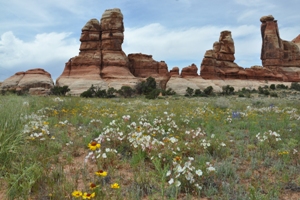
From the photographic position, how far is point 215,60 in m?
71.6

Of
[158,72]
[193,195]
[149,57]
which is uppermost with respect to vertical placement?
[149,57]

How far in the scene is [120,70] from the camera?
185ft

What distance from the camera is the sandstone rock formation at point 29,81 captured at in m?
53.1

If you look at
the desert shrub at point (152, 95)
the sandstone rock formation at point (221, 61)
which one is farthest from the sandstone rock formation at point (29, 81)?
the sandstone rock formation at point (221, 61)

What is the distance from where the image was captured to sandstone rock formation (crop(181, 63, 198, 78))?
64.6 m

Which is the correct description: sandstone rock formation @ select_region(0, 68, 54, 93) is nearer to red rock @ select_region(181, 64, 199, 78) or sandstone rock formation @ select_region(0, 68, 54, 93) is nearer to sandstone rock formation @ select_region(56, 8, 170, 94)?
sandstone rock formation @ select_region(56, 8, 170, 94)

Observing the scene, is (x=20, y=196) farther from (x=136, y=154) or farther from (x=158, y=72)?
(x=158, y=72)

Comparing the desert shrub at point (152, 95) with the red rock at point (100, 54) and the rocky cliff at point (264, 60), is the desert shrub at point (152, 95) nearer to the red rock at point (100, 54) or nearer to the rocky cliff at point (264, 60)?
the red rock at point (100, 54)

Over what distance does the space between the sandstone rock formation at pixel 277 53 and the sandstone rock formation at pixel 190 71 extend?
33753 millimetres

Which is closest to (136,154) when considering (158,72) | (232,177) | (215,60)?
(232,177)

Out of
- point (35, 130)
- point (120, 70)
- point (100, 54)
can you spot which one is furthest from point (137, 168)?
point (100, 54)

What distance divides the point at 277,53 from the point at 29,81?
77.2 meters

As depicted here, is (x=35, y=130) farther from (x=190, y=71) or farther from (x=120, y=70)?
(x=190, y=71)

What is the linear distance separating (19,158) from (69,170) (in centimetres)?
88
